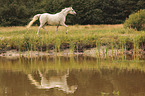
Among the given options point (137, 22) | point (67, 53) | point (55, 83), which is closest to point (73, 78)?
point (55, 83)

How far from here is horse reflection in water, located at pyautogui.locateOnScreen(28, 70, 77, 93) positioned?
7102mm

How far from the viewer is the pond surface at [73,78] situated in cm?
679

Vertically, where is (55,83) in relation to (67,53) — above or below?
below

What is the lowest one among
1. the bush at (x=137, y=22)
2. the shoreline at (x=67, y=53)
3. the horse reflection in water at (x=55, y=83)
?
the horse reflection in water at (x=55, y=83)

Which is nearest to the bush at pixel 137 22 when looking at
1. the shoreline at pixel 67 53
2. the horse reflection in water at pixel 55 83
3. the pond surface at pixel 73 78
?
the shoreline at pixel 67 53

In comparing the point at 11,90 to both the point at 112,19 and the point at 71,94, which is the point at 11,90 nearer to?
the point at 71,94

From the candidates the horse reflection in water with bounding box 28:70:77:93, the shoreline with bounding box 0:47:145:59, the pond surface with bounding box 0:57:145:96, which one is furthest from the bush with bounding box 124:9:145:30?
the horse reflection in water with bounding box 28:70:77:93

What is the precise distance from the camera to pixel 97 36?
15.5 meters

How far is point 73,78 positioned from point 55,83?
2.56ft

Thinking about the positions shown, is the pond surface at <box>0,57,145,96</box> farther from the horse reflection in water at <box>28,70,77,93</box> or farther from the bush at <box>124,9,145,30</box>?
the bush at <box>124,9,145,30</box>

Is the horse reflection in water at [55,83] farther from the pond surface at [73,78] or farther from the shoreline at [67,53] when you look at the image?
the shoreline at [67,53]

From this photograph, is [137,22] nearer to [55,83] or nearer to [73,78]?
[73,78]

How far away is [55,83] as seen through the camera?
775cm

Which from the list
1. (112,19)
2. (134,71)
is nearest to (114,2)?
(112,19)
